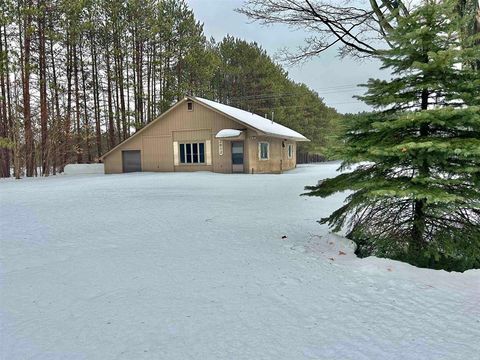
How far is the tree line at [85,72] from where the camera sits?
19578mm

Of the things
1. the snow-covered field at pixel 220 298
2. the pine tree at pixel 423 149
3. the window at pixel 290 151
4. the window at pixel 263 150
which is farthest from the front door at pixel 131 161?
the pine tree at pixel 423 149

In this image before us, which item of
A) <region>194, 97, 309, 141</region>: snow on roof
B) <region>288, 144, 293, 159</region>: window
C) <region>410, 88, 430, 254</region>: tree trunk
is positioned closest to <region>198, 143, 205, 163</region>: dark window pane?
<region>194, 97, 309, 141</region>: snow on roof

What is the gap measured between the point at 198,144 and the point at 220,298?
56.5ft

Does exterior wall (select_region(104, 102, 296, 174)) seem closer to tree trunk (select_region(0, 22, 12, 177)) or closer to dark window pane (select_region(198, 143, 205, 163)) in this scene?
dark window pane (select_region(198, 143, 205, 163))

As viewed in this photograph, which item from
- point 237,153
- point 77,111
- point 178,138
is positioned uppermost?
point 77,111

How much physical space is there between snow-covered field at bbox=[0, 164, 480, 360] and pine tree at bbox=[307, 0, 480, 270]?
1.54 ft

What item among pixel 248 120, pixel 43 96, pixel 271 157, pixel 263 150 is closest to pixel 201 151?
pixel 248 120

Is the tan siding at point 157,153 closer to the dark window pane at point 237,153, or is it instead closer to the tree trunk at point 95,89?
the dark window pane at point 237,153

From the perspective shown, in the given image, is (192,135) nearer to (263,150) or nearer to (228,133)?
(228,133)

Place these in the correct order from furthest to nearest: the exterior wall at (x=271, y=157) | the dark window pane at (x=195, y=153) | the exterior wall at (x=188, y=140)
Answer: the dark window pane at (x=195, y=153)
the exterior wall at (x=188, y=140)
the exterior wall at (x=271, y=157)

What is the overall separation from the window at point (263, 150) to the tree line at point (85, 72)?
3.48m

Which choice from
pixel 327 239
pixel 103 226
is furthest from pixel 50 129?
pixel 327 239

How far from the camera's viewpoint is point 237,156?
18.9m

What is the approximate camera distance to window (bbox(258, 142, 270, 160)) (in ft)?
64.7
